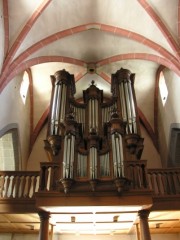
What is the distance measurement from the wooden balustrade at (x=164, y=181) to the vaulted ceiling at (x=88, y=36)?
12.4ft

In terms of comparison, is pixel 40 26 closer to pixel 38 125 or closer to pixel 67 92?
pixel 67 92

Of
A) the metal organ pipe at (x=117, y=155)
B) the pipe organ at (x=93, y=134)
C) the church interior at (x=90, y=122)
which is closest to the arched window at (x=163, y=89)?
the church interior at (x=90, y=122)

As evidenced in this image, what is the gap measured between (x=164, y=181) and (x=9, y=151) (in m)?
7.28

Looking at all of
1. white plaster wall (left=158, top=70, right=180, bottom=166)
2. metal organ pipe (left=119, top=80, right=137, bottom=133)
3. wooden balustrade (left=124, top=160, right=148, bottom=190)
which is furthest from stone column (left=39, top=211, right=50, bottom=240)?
white plaster wall (left=158, top=70, right=180, bottom=166)

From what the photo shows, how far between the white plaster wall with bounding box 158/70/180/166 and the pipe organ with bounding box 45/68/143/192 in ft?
5.65

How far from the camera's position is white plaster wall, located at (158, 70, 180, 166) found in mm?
12141

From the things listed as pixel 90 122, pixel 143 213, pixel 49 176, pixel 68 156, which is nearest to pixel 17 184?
pixel 49 176

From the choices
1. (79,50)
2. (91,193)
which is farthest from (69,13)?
(91,193)

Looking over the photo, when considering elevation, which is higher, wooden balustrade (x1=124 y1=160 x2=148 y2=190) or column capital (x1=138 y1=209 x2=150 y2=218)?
wooden balustrade (x1=124 y1=160 x2=148 y2=190)

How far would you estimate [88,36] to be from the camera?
12703 millimetres

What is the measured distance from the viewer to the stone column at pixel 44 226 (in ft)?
27.3

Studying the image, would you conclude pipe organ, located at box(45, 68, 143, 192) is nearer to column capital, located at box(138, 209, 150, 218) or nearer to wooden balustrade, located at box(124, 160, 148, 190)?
wooden balustrade, located at box(124, 160, 148, 190)

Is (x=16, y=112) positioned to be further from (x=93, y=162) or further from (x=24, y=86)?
(x=93, y=162)

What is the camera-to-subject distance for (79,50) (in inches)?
520
